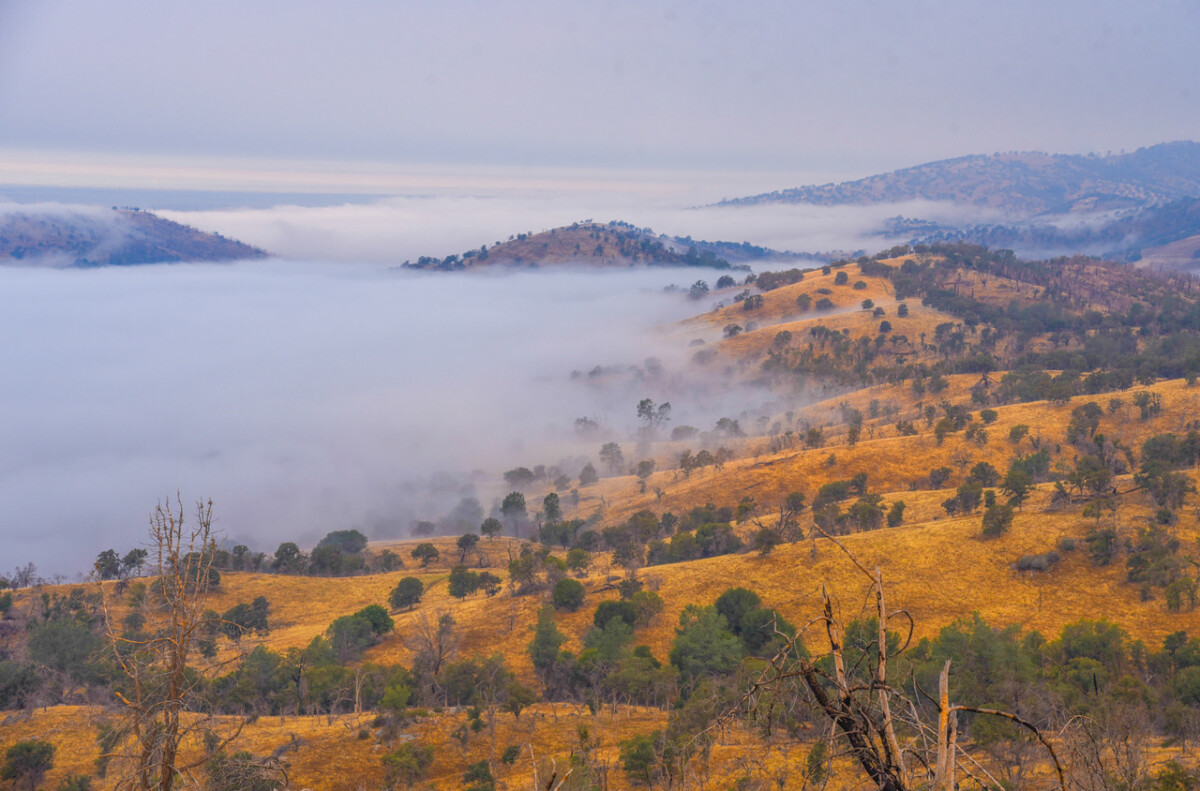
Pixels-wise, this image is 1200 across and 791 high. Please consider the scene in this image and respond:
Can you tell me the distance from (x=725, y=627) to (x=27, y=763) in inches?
1072

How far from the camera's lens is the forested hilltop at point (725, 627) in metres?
8.23

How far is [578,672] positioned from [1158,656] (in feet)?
74.3

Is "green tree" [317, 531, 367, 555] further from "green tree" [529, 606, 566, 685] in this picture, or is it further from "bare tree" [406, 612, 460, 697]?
"green tree" [529, 606, 566, 685]

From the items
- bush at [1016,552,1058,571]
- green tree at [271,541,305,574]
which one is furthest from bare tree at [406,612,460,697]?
bush at [1016,552,1058,571]

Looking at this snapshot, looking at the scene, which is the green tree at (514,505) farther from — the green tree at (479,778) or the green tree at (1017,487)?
the green tree at (479,778)

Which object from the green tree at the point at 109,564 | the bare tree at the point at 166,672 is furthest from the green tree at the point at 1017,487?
the green tree at the point at 109,564

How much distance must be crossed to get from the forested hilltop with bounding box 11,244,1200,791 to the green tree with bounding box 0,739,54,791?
97 millimetres

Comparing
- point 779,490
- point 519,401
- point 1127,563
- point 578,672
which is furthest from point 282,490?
point 1127,563

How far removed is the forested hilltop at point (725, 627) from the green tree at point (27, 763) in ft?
0.32

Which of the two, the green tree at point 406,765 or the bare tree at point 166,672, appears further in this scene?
the green tree at point 406,765

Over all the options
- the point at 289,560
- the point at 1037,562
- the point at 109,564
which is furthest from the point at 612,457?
the point at 1037,562

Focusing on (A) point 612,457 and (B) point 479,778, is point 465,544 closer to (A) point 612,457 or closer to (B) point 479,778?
(A) point 612,457

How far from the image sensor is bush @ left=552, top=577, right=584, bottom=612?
40000 millimetres

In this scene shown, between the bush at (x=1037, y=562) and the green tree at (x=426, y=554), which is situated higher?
the bush at (x=1037, y=562)
